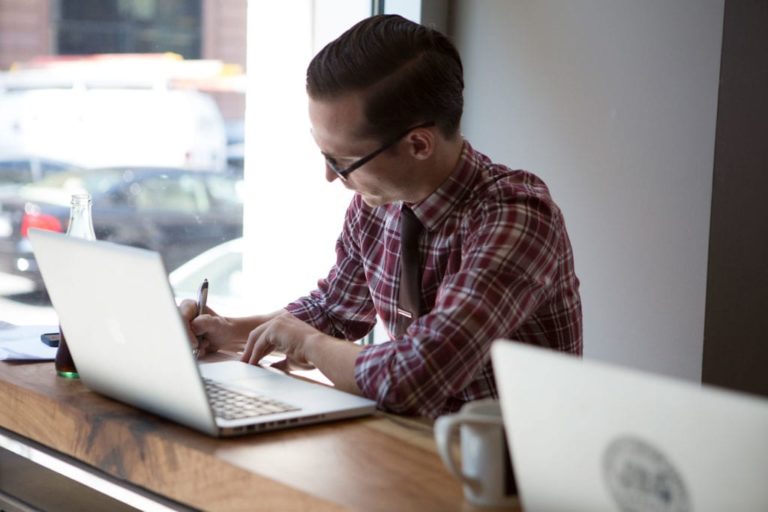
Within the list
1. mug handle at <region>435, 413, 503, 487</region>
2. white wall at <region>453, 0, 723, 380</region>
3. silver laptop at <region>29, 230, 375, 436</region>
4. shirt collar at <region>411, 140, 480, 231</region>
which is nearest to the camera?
mug handle at <region>435, 413, 503, 487</region>

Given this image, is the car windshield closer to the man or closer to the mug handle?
the man

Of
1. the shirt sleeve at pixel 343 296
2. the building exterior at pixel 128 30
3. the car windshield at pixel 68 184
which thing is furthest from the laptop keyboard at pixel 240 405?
the building exterior at pixel 128 30

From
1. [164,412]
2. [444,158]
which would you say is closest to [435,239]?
[444,158]

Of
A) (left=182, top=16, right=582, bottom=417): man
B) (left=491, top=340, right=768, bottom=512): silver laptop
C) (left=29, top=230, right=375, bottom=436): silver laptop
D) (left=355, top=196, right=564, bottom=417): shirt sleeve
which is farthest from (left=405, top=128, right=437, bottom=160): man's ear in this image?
(left=491, top=340, right=768, bottom=512): silver laptop

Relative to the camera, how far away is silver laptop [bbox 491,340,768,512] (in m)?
0.88

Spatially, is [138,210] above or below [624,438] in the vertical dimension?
below

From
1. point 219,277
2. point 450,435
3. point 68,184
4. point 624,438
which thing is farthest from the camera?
point 219,277

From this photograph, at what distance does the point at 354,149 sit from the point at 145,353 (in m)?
0.61

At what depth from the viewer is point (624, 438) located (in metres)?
0.97

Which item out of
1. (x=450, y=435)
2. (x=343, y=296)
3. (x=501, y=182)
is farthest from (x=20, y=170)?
(x=450, y=435)

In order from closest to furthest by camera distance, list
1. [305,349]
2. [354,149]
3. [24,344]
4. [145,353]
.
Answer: [145,353], [305,349], [354,149], [24,344]

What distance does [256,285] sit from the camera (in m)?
3.49

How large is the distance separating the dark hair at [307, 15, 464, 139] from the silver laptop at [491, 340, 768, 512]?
3.00ft

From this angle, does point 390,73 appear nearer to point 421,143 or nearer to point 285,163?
point 421,143
